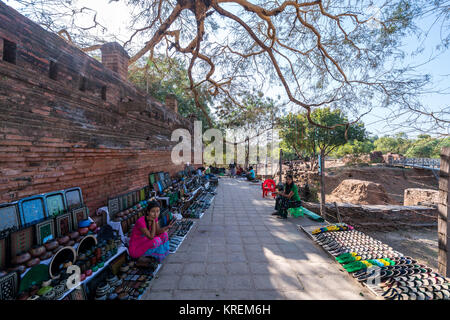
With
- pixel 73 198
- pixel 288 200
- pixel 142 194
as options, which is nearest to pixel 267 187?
pixel 288 200

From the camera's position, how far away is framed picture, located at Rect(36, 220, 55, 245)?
2.09 metres

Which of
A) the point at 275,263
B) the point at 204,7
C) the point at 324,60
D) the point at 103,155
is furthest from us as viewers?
the point at 324,60

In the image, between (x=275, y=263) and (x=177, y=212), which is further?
(x=177, y=212)

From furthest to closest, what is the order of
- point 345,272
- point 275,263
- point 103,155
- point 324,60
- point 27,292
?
point 324,60 < point 103,155 < point 275,263 < point 345,272 < point 27,292

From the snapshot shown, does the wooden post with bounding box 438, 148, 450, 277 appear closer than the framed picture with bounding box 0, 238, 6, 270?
No

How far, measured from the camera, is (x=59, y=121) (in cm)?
246

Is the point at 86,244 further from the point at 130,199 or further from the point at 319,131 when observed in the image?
the point at 319,131

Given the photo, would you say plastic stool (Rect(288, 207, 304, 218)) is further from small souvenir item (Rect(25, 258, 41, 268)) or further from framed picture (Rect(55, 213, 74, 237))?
small souvenir item (Rect(25, 258, 41, 268))

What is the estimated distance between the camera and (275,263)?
314 centimetres

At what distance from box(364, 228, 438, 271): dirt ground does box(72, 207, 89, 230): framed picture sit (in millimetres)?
9126

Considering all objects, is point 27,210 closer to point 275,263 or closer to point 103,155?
point 103,155

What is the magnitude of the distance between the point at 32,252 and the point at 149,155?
353 cm

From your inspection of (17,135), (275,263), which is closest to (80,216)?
(17,135)

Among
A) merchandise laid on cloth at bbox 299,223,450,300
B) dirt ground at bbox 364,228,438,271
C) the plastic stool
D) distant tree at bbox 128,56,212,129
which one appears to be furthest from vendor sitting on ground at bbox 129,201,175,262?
dirt ground at bbox 364,228,438,271
